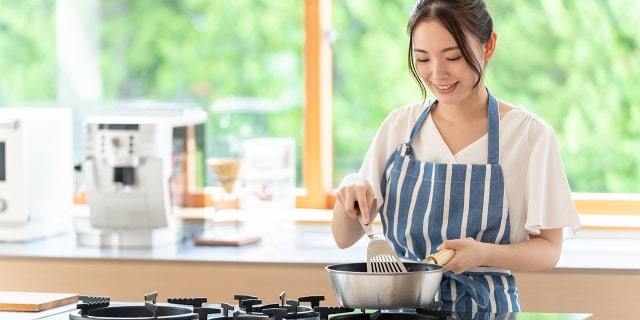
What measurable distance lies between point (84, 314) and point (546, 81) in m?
2.09

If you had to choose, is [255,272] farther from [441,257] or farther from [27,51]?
[27,51]

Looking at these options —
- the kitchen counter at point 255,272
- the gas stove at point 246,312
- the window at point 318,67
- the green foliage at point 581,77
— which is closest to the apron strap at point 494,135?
the gas stove at point 246,312

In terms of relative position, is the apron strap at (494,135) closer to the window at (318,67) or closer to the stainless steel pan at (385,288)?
the stainless steel pan at (385,288)

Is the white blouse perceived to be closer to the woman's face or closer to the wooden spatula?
the woman's face

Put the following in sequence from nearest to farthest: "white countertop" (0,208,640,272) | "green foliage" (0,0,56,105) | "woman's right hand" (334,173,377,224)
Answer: "woman's right hand" (334,173,377,224) < "white countertop" (0,208,640,272) < "green foliage" (0,0,56,105)

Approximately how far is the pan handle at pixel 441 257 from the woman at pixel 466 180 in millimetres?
57

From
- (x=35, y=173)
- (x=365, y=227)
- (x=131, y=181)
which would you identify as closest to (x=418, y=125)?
(x=365, y=227)

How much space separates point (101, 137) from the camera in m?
3.26

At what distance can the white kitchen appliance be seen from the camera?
3.36 m

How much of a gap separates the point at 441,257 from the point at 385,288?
204mm

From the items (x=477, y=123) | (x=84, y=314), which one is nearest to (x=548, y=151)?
(x=477, y=123)

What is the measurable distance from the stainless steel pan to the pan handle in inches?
3.1

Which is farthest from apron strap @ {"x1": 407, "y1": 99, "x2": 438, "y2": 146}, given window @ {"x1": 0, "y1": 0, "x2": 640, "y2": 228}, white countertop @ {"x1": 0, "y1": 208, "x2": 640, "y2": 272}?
window @ {"x1": 0, "y1": 0, "x2": 640, "y2": 228}

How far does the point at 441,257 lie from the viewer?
184 centimetres
